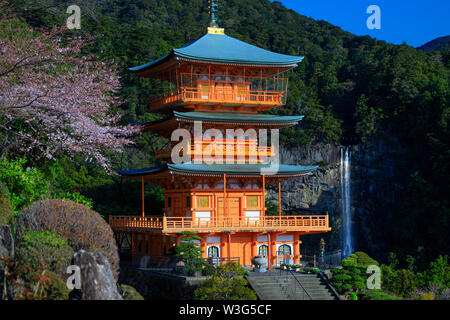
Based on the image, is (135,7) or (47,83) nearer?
(47,83)

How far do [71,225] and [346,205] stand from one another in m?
39.7

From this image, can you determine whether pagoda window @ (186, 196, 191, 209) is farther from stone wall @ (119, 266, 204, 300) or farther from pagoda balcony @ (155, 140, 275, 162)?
stone wall @ (119, 266, 204, 300)

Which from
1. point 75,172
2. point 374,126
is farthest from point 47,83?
point 374,126

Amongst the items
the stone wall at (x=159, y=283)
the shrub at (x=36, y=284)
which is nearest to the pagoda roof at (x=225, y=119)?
the stone wall at (x=159, y=283)

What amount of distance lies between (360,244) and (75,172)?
26.5 m

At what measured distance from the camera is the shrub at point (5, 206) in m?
21.9

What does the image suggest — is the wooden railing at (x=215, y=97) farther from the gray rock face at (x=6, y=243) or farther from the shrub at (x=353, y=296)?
the gray rock face at (x=6, y=243)

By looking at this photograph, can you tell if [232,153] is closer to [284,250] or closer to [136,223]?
[284,250]

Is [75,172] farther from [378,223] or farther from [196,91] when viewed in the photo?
[378,223]

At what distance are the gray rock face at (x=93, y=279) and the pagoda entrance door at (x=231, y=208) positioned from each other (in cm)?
1525

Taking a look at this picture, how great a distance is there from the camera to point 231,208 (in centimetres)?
3247

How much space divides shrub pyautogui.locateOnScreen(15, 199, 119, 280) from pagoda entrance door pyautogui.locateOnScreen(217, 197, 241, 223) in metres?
9.24

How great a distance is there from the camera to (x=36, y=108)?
902 inches

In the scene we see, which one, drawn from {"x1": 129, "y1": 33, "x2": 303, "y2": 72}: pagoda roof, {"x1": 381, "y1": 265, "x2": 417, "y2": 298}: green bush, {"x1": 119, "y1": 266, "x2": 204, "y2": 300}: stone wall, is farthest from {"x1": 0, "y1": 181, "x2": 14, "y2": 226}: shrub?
{"x1": 381, "y1": 265, "x2": 417, "y2": 298}: green bush
